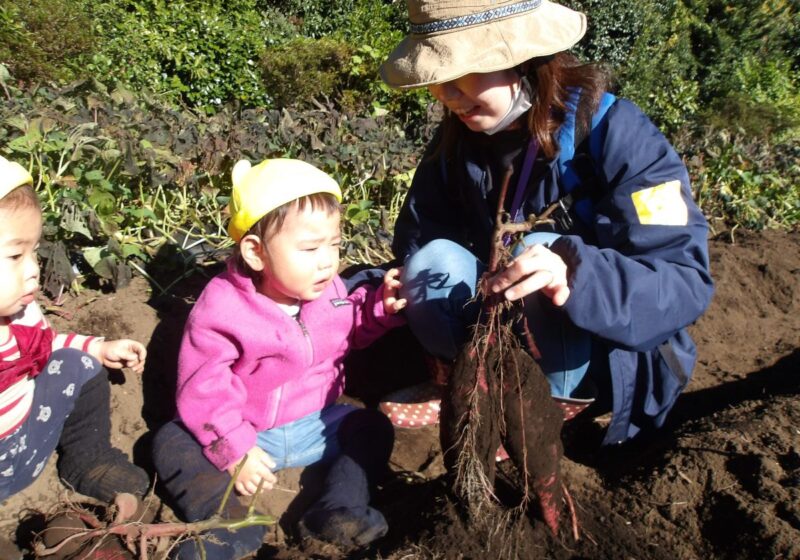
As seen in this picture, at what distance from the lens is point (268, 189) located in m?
2.13

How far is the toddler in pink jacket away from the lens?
2.11 meters

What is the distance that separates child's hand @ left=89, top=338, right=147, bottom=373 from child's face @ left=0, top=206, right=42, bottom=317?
1.42 feet

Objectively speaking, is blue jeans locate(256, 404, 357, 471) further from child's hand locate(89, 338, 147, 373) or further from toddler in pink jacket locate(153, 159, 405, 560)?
child's hand locate(89, 338, 147, 373)

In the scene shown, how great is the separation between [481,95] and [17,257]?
137 centimetres

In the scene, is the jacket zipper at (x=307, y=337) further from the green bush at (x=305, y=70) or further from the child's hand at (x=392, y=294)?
the green bush at (x=305, y=70)

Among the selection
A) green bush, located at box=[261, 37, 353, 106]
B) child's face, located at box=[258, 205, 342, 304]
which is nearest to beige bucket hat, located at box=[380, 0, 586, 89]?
child's face, located at box=[258, 205, 342, 304]

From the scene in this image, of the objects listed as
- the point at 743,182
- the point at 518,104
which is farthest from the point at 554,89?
the point at 743,182

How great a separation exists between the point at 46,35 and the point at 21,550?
4.27 m

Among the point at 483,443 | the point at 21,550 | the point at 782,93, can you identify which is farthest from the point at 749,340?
the point at 782,93

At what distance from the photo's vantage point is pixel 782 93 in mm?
7445

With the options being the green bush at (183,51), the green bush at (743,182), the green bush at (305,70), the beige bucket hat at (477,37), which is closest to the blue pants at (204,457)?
the beige bucket hat at (477,37)

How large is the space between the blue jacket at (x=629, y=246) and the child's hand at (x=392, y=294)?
16.6 inches

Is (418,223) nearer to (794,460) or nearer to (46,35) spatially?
(794,460)

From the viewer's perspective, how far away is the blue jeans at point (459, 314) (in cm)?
223
